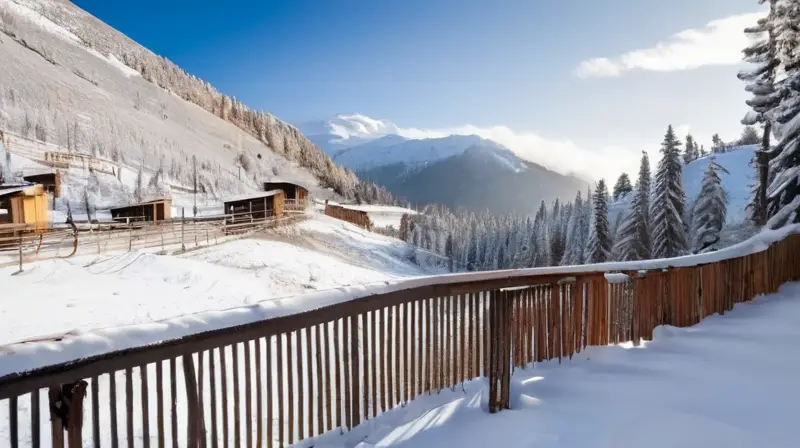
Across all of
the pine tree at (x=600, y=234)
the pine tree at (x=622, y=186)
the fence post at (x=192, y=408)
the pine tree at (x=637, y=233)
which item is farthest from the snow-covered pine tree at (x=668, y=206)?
the pine tree at (x=622, y=186)

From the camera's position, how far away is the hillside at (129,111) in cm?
8725

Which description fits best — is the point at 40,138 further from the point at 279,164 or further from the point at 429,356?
the point at 429,356

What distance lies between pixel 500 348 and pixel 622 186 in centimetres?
10232

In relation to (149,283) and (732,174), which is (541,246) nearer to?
(732,174)

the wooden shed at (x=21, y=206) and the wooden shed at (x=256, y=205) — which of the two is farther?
the wooden shed at (x=256, y=205)

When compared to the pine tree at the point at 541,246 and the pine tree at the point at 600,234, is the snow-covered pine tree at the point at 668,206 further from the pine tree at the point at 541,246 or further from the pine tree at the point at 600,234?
the pine tree at the point at 541,246

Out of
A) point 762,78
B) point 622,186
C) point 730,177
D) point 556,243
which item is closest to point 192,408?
point 762,78

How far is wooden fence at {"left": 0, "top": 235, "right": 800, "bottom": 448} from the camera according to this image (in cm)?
254

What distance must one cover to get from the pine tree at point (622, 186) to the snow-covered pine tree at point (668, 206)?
64.4m

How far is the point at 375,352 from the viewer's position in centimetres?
408

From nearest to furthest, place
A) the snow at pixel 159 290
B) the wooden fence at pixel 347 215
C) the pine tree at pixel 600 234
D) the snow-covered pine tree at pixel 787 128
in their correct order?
1. the snow at pixel 159 290
2. the snow-covered pine tree at pixel 787 128
3. the pine tree at pixel 600 234
4. the wooden fence at pixel 347 215

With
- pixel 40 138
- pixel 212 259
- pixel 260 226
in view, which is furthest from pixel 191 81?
pixel 212 259

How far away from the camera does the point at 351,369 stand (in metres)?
4.00

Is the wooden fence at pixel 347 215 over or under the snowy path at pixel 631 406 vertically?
over
